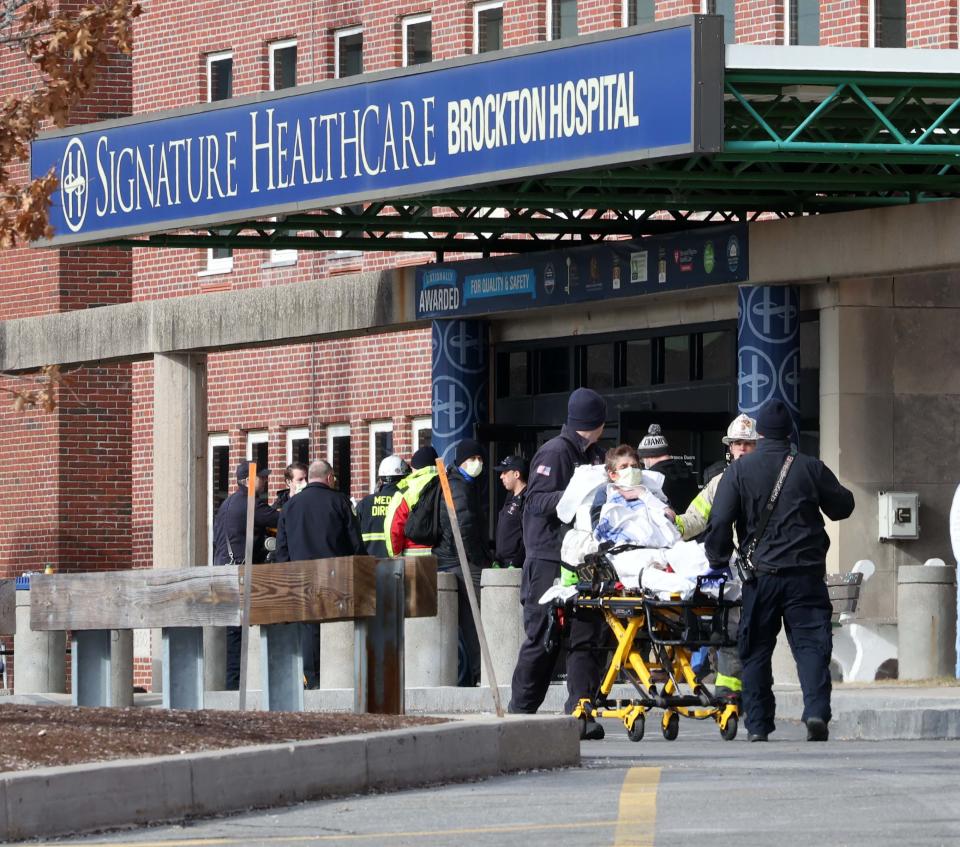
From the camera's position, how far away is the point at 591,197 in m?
22.2

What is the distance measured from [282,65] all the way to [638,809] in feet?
78.7

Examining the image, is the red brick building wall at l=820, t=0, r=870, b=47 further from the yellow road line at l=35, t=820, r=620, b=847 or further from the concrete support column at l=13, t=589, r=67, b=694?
the yellow road line at l=35, t=820, r=620, b=847

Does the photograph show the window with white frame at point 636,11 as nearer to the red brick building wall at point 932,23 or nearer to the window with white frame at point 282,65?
the red brick building wall at point 932,23

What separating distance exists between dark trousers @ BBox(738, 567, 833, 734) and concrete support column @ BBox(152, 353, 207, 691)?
14348 millimetres

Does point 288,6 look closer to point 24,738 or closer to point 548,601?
point 548,601

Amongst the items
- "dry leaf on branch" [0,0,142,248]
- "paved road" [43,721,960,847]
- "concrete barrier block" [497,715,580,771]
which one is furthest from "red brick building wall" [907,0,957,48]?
"dry leaf on branch" [0,0,142,248]

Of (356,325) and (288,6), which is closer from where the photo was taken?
(356,325)

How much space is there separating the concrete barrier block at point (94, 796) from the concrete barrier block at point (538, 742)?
2187mm

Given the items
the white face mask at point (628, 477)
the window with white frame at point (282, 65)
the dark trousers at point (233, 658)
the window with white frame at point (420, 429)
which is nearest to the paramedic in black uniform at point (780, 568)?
the white face mask at point (628, 477)

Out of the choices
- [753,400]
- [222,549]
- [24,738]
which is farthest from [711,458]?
[24,738]

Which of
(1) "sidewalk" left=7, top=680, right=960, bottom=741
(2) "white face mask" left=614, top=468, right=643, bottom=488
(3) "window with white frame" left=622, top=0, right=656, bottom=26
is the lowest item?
(1) "sidewalk" left=7, top=680, right=960, bottom=741

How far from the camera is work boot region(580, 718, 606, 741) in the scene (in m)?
14.9

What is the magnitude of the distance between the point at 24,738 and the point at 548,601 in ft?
14.8

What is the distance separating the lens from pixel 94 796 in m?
9.97
